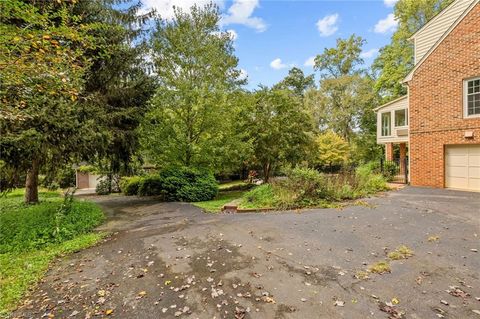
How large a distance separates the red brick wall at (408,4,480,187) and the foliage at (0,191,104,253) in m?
13.9

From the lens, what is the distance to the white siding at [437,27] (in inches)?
485

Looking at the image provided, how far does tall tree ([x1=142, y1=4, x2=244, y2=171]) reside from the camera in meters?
12.2

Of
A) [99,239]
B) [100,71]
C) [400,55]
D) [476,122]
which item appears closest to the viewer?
[99,239]

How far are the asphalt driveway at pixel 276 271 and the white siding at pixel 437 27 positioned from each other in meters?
10.6

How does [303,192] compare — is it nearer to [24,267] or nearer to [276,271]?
[276,271]

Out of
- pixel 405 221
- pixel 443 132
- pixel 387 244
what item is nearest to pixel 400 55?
pixel 443 132

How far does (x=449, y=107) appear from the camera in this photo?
1093cm

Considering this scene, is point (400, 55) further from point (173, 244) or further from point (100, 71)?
point (173, 244)

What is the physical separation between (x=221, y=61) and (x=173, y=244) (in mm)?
10657

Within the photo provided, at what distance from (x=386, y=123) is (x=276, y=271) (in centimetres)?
1789

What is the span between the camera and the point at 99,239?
253 inches

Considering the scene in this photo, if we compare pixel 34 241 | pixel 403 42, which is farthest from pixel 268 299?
pixel 403 42

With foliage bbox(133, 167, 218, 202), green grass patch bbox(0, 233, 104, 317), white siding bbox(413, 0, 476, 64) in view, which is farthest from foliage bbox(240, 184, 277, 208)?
white siding bbox(413, 0, 476, 64)

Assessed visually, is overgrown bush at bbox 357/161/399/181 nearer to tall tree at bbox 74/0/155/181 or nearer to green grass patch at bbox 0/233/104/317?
tall tree at bbox 74/0/155/181
